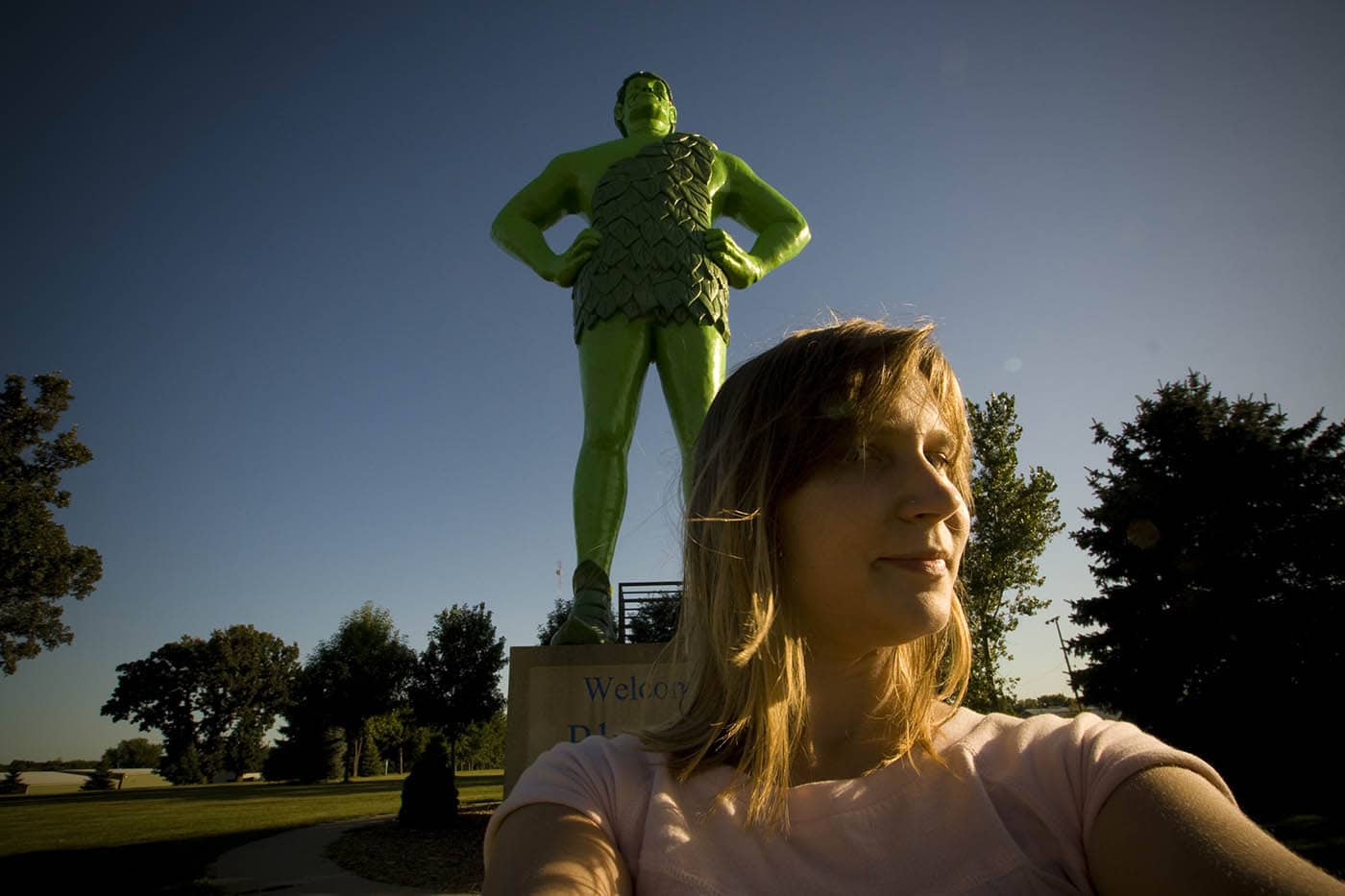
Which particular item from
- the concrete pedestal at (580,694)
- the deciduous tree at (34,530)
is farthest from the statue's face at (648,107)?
the deciduous tree at (34,530)

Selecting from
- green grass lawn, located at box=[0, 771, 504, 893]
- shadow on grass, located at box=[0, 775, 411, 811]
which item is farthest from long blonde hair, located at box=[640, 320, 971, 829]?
shadow on grass, located at box=[0, 775, 411, 811]

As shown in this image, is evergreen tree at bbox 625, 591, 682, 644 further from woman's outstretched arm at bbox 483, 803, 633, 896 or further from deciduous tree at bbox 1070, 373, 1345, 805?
deciduous tree at bbox 1070, 373, 1345, 805

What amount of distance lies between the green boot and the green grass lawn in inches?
201

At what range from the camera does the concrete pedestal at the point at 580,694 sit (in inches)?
139

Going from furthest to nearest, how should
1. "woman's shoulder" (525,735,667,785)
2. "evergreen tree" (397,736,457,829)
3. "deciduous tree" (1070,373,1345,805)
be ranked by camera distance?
"deciduous tree" (1070,373,1345,805), "evergreen tree" (397,736,457,829), "woman's shoulder" (525,735,667,785)

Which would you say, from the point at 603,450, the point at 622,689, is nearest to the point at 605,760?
the point at 622,689

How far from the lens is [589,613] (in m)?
3.88

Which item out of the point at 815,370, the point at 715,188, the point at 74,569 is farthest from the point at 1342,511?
the point at 74,569

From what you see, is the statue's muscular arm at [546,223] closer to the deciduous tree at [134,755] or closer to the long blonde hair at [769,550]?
the long blonde hair at [769,550]

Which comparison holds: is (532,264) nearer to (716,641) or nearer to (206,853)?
(716,641)

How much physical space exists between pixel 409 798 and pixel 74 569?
18221 millimetres

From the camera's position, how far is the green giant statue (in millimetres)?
4145

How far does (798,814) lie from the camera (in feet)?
3.39

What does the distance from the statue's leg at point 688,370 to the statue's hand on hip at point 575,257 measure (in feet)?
2.27
